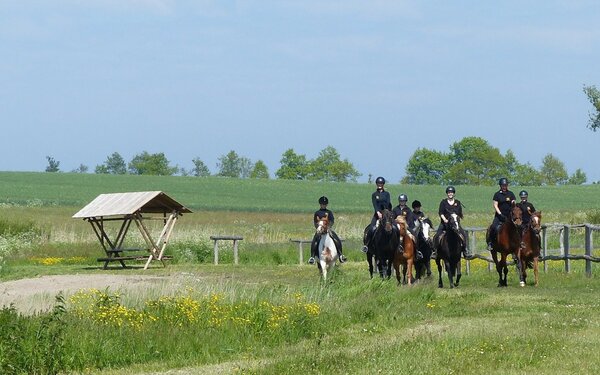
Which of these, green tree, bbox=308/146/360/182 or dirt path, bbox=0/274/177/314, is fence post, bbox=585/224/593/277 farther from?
green tree, bbox=308/146/360/182

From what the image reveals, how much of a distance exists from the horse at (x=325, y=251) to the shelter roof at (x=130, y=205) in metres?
12.2

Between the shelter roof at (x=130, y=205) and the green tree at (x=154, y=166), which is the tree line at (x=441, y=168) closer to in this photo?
the green tree at (x=154, y=166)

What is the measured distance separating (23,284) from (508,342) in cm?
1923

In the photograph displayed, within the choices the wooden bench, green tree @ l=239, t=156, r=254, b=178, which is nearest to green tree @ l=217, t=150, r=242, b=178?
green tree @ l=239, t=156, r=254, b=178

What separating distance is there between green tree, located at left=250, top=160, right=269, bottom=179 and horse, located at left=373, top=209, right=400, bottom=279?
14347 cm

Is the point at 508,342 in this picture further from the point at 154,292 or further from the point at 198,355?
the point at 154,292

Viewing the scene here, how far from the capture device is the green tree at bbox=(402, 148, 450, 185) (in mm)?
158250

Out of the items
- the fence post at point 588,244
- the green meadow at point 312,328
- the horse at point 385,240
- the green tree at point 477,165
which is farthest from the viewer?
the green tree at point 477,165

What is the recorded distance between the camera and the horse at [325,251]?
29016mm

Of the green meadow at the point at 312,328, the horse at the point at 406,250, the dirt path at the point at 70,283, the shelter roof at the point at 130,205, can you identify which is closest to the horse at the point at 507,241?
the green meadow at the point at 312,328

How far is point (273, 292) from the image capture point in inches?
898

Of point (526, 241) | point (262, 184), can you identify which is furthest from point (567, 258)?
point (262, 184)

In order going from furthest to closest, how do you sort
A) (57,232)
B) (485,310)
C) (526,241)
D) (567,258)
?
(57,232) < (567,258) < (526,241) < (485,310)

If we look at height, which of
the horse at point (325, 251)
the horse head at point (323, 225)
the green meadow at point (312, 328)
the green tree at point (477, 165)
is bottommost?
the green meadow at point (312, 328)
